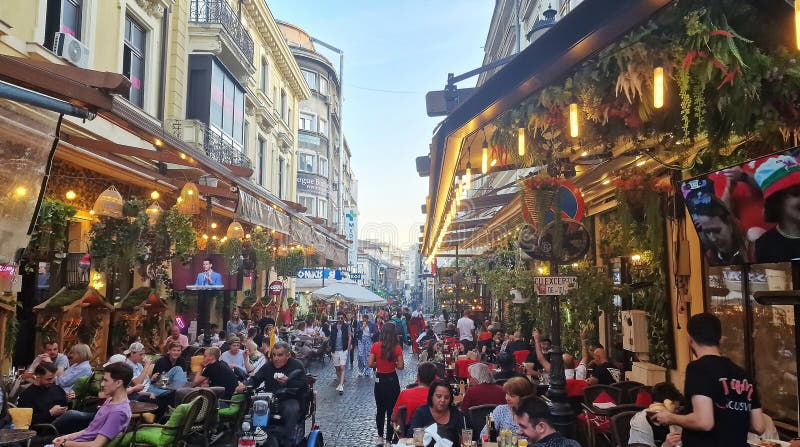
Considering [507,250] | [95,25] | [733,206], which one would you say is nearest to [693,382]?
[733,206]

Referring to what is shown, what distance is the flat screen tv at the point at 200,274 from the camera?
1406 centimetres

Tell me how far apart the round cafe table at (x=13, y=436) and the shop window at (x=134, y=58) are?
9.89 m

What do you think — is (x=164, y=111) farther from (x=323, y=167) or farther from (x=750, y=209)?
(x=323, y=167)

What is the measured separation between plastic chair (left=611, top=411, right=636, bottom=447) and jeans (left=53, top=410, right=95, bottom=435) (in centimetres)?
669

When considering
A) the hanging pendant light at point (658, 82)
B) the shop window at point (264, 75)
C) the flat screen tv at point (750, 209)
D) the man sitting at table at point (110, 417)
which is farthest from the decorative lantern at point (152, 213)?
the shop window at point (264, 75)

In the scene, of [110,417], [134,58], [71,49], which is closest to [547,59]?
[110,417]

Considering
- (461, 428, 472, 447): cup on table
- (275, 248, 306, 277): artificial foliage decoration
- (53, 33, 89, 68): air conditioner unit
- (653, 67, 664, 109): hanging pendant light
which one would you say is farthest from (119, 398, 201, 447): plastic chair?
(275, 248, 306, 277): artificial foliage decoration

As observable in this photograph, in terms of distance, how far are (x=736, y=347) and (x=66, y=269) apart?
12.1 metres

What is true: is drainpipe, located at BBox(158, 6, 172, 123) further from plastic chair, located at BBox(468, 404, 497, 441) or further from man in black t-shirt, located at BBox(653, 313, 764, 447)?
man in black t-shirt, located at BBox(653, 313, 764, 447)

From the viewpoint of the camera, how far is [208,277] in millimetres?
14086

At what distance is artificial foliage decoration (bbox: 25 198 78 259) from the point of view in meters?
9.21

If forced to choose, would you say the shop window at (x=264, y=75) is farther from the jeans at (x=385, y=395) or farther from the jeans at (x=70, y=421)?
the jeans at (x=70, y=421)

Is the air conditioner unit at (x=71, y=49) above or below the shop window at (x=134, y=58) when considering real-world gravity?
below

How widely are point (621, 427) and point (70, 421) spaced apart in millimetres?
6901
